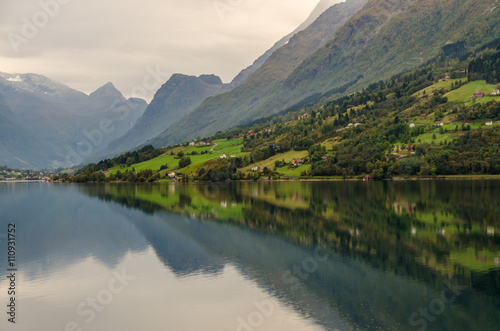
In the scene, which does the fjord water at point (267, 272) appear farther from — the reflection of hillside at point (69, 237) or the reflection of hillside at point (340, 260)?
the reflection of hillside at point (69, 237)

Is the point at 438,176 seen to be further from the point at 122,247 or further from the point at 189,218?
the point at 122,247

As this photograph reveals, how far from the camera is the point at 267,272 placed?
38.0 m

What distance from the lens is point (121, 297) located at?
32719 mm

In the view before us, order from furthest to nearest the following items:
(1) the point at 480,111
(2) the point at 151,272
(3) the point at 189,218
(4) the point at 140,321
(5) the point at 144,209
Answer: (1) the point at 480,111 < (5) the point at 144,209 < (3) the point at 189,218 < (2) the point at 151,272 < (4) the point at 140,321

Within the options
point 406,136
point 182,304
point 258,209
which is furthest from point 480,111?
point 182,304

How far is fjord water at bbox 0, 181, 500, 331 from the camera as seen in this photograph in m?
27.6

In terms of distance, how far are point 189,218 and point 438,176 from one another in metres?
107
